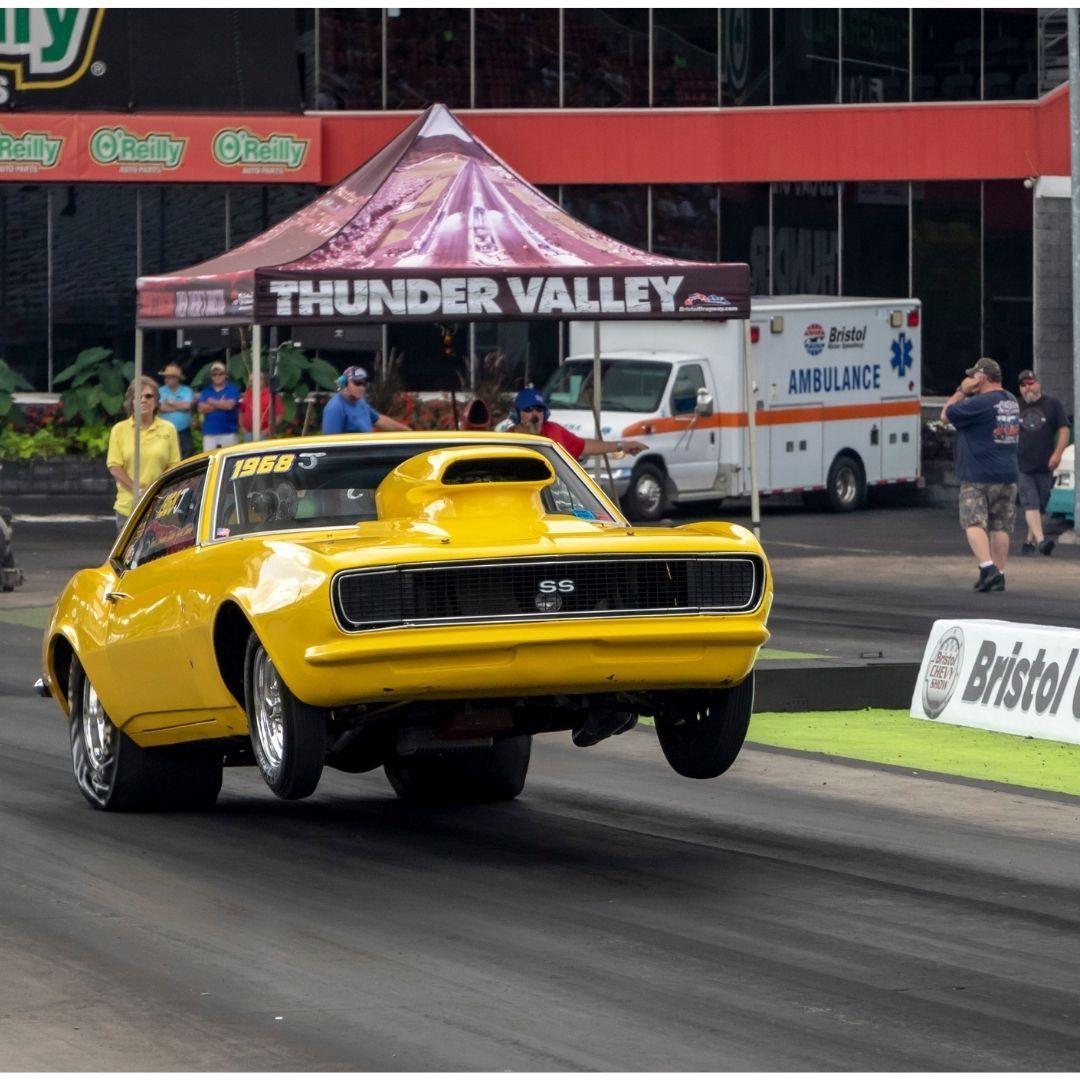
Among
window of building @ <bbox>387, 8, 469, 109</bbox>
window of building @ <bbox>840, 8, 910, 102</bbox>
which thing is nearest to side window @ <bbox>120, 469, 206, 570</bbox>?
window of building @ <bbox>387, 8, 469, 109</bbox>

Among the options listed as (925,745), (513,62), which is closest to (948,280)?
(513,62)

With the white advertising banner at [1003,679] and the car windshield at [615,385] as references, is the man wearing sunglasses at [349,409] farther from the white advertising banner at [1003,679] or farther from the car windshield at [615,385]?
the car windshield at [615,385]

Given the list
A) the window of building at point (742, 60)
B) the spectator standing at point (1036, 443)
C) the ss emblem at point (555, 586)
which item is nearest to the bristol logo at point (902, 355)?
the window of building at point (742, 60)

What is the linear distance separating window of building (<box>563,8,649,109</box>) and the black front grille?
28.7 m

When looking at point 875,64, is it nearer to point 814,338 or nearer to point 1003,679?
point 814,338

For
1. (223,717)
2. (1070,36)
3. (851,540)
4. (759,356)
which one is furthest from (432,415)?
(223,717)

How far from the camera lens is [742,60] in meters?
36.3

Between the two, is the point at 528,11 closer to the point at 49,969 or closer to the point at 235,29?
the point at 235,29

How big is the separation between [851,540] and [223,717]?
1940 cm

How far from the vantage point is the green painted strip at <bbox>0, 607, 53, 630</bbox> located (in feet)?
63.4

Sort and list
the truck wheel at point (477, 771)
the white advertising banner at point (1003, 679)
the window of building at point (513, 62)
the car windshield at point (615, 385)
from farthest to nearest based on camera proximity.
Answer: the window of building at point (513, 62) < the car windshield at point (615, 385) < the white advertising banner at point (1003, 679) < the truck wheel at point (477, 771)

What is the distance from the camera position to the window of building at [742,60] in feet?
119

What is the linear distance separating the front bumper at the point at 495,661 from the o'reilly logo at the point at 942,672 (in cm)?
543

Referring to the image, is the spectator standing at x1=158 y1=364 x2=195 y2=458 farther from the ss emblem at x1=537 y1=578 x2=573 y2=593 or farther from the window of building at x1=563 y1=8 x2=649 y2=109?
the ss emblem at x1=537 y1=578 x2=573 y2=593
